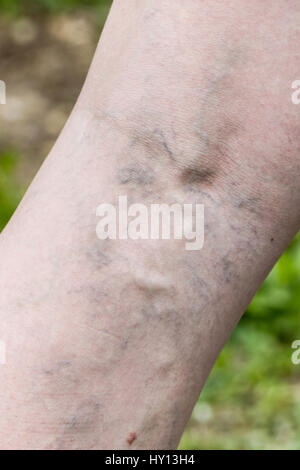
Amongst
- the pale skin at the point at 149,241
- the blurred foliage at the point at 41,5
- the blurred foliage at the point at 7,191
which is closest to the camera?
the pale skin at the point at 149,241

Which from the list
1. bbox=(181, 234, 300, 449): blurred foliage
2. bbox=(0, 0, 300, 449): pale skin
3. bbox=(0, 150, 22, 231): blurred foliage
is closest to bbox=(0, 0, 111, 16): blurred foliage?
bbox=(0, 150, 22, 231): blurred foliage

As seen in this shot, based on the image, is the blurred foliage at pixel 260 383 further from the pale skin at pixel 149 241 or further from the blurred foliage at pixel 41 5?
the blurred foliage at pixel 41 5

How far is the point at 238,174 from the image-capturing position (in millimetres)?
840

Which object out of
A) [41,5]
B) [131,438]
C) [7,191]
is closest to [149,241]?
[131,438]

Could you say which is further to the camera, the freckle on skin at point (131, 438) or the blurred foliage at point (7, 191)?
the blurred foliage at point (7, 191)

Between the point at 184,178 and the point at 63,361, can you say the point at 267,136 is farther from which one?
the point at 63,361

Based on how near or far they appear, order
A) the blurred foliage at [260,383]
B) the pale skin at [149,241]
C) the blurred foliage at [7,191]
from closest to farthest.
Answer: the pale skin at [149,241] → the blurred foliage at [260,383] → the blurred foliage at [7,191]

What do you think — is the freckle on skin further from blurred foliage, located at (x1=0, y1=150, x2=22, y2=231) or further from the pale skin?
blurred foliage, located at (x1=0, y1=150, x2=22, y2=231)

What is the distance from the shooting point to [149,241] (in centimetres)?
82

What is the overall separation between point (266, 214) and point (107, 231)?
0.19m

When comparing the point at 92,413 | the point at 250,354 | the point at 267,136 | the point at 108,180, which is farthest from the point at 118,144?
the point at 250,354

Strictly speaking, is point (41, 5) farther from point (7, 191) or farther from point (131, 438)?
point (131, 438)

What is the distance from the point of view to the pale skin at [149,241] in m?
0.80

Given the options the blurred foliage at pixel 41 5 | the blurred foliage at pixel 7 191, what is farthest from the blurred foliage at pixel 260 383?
the blurred foliage at pixel 41 5
